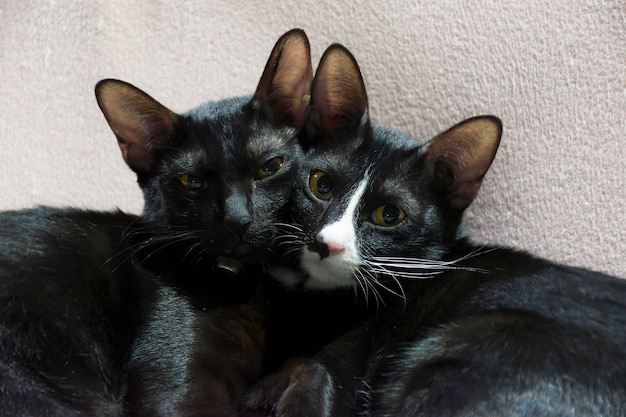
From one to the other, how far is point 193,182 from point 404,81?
59cm

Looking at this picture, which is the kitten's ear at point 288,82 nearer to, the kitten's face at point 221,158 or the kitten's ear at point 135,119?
the kitten's face at point 221,158

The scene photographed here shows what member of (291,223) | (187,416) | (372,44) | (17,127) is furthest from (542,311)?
(17,127)

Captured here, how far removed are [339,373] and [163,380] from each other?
0.97 feet

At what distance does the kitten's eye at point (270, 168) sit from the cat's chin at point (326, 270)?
170mm

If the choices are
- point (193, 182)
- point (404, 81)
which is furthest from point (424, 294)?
point (404, 81)

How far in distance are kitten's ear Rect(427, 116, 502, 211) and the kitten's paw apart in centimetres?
40

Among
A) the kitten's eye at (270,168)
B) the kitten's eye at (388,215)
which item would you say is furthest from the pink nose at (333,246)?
the kitten's eye at (270,168)

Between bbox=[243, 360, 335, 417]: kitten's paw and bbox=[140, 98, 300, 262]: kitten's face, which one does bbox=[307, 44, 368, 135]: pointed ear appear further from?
bbox=[243, 360, 335, 417]: kitten's paw

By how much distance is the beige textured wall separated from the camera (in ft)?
4.69

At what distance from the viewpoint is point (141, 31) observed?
192 cm

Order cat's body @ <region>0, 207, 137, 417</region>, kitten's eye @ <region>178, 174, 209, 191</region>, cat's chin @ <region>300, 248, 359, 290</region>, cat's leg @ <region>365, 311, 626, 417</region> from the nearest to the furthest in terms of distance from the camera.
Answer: cat's leg @ <region>365, 311, 626, 417</region>, cat's body @ <region>0, 207, 137, 417</region>, cat's chin @ <region>300, 248, 359, 290</region>, kitten's eye @ <region>178, 174, 209, 191</region>

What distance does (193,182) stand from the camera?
1336 mm

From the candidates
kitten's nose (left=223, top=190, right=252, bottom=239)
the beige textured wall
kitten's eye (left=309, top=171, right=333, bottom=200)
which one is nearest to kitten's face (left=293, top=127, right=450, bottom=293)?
kitten's eye (left=309, top=171, right=333, bottom=200)

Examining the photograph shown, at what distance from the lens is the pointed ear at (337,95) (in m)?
1.33
